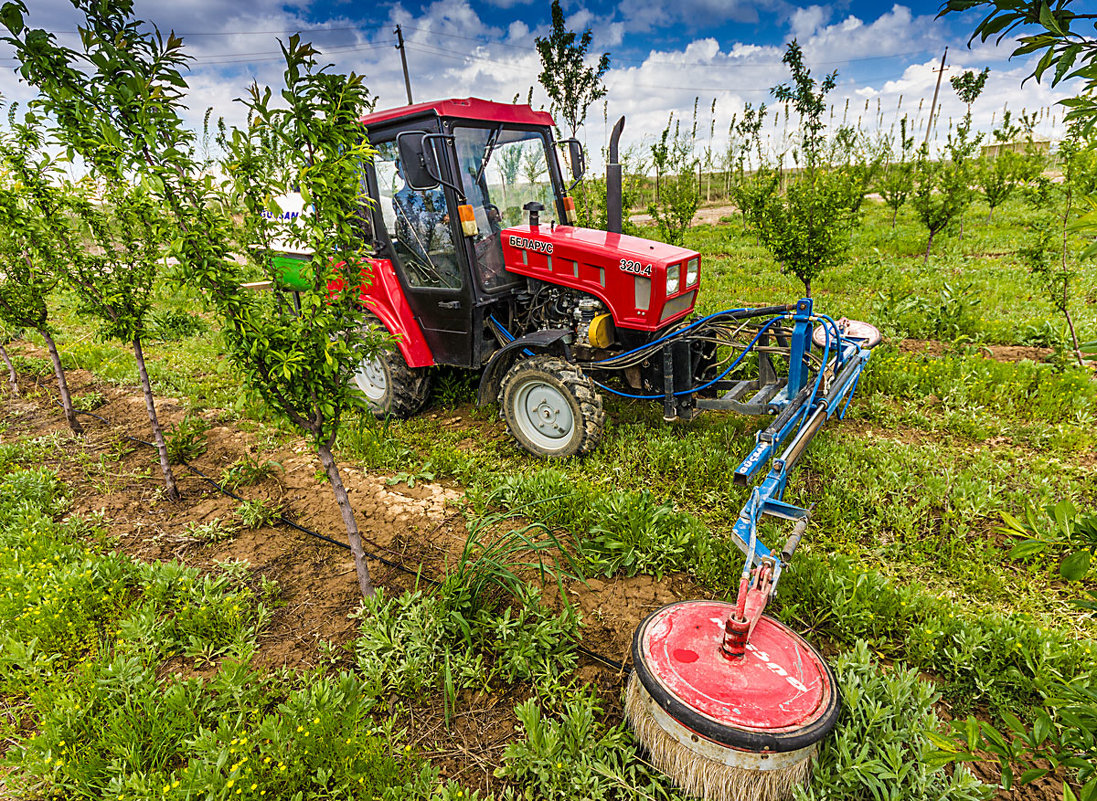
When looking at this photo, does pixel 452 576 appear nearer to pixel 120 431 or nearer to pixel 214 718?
pixel 214 718

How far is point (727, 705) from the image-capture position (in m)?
2.02

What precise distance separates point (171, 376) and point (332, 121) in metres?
5.92

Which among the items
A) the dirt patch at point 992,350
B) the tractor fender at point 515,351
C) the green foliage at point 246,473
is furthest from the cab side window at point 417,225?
the dirt patch at point 992,350

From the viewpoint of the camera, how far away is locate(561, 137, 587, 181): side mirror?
203 inches

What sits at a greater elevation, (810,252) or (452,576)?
(810,252)

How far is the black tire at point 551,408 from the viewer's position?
168 inches

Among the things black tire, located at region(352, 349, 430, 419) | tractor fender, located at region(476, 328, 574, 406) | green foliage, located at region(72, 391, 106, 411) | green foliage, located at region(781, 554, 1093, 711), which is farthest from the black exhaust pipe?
green foliage, located at region(72, 391, 106, 411)

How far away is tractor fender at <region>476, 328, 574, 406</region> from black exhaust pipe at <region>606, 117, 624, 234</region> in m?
1.02

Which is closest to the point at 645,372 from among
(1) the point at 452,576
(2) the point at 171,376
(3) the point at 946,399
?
(1) the point at 452,576

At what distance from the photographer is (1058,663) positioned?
8.31 ft

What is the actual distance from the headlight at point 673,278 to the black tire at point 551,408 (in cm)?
94

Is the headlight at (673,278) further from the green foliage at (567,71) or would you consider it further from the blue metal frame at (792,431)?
the green foliage at (567,71)

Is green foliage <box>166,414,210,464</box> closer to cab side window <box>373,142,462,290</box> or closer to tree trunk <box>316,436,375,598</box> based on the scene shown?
cab side window <box>373,142,462,290</box>

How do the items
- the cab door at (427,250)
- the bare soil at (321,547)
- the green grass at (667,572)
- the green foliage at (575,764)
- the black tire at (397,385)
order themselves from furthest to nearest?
the black tire at (397,385) → the cab door at (427,250) → the bare soil at (321,547) → the green grass at (667,572) → the green foliage at (575,764)
